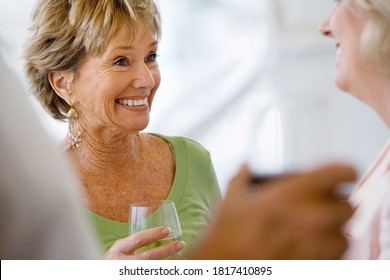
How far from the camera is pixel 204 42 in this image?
4.95 feet

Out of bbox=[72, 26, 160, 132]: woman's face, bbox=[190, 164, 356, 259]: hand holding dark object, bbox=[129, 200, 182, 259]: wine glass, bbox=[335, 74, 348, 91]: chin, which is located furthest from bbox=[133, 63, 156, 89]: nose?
bbox=[190, 164, 356, 259]: hand holding dark object

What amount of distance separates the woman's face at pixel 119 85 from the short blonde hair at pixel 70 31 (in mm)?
21

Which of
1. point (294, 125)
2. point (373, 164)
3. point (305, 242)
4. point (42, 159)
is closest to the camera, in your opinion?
point (42, 159)

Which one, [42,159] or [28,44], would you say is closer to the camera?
[42,159]

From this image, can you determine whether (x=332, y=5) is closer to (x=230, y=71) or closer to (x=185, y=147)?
(x=230, y=71)

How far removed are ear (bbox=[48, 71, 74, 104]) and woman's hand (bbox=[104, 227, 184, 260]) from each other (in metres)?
0.35

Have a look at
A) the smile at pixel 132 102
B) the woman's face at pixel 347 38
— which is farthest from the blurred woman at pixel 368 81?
the smile at pixel 132 102

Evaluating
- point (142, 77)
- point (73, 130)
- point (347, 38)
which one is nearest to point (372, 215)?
point (347, 38)

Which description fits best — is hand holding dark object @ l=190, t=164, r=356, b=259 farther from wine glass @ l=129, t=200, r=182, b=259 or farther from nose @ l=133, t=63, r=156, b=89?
nose @ l=133, t=63, r=156, b=89

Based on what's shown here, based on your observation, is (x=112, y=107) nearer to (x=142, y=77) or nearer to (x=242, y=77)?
(x=142, y=77)

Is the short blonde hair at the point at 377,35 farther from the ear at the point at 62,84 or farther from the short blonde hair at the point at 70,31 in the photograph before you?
the ear at the point at 62,84

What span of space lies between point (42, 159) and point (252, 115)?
3.48ft

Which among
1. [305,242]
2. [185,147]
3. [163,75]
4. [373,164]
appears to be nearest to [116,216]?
[185,147]

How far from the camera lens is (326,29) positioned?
1.38m
